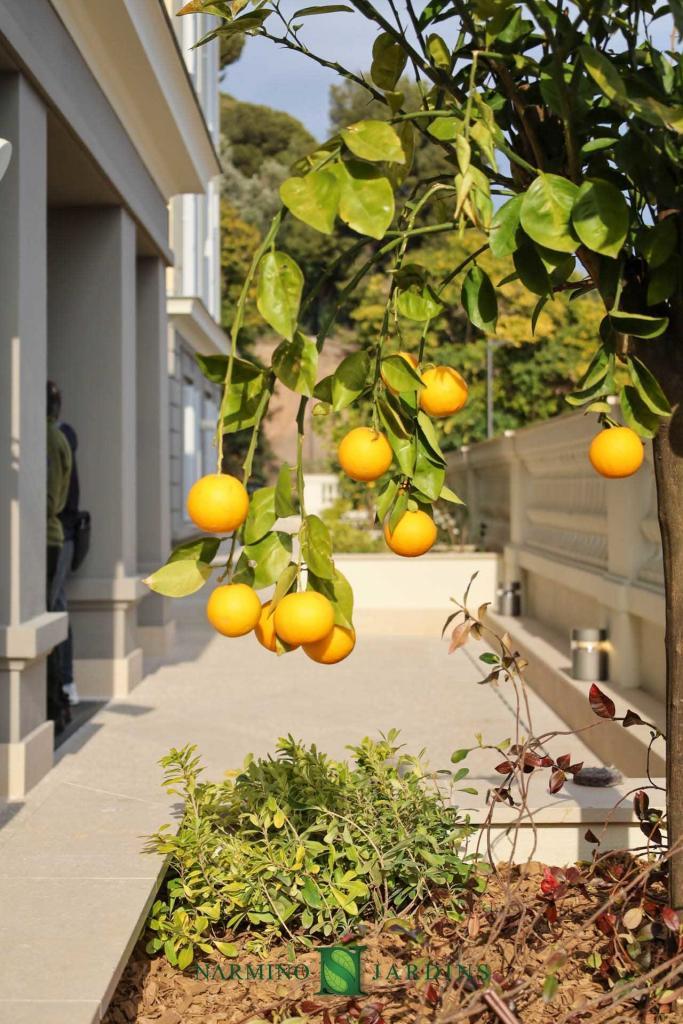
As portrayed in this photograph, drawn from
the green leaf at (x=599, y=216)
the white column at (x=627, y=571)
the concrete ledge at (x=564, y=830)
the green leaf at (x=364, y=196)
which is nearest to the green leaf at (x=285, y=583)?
the green leaf at (x=364, y=196)

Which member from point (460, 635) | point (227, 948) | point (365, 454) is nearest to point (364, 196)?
point (365, 454)

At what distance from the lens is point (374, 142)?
5.16ft

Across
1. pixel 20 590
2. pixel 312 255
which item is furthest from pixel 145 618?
pixel 312 255

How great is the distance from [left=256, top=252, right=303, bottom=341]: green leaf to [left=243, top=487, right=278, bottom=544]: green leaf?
39 cm

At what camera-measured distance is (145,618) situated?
945 cm

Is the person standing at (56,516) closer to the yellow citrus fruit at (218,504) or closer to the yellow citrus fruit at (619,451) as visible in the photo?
the yellow citrus fruit at (619,451)

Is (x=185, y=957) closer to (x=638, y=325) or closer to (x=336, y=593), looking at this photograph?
(x=336, y=593)

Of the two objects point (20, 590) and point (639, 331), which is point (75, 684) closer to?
point (20, 590)

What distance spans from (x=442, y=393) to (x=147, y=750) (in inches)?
164

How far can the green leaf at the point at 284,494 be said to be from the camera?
184cm

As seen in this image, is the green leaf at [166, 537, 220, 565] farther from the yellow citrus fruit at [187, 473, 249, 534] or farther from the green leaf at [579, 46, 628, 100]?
the green leaf at [579, 46, 628, 100]

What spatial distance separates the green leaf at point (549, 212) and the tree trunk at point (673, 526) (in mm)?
602

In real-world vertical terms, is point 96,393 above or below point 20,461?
above

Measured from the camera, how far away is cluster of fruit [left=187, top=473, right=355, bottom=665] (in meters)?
1.59
